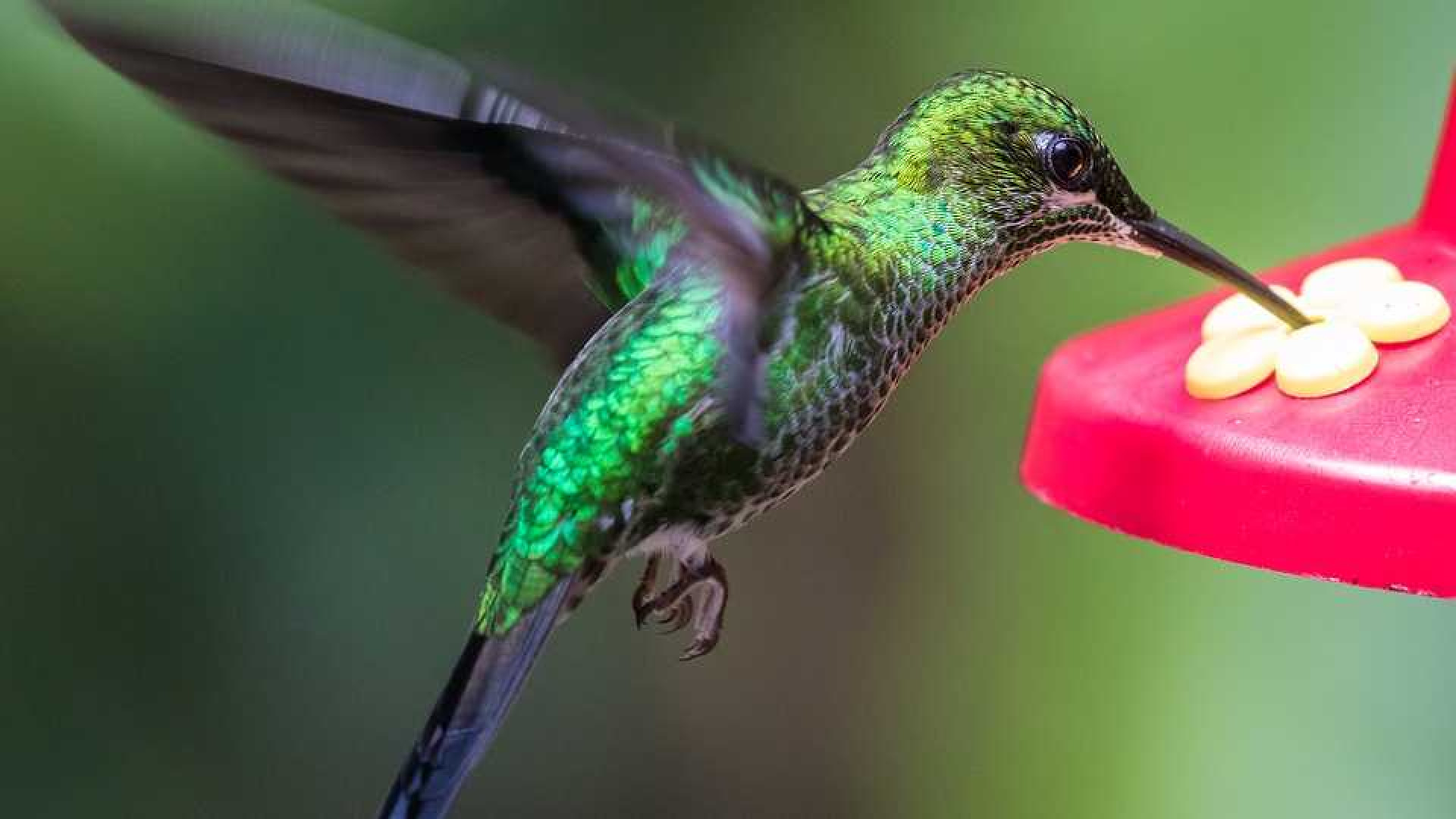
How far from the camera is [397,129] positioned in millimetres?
1524

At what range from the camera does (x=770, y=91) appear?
150 inches

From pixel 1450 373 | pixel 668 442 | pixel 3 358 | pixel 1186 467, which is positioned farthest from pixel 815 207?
pixel 3 358

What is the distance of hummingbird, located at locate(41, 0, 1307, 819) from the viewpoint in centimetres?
143

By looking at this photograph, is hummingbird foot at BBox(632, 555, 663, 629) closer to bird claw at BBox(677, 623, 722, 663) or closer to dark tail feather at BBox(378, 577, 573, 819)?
bird claw at BBox(677, 623, 722, 663)

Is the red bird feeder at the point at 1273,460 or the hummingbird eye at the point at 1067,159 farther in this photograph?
the hummingbird eye at the point at 1067,159

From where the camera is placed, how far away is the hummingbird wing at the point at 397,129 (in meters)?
1.38

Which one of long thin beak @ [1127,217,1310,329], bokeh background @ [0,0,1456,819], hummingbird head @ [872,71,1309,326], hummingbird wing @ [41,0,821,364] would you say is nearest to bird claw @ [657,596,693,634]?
hummingbird wing @ [41,0,821,364]

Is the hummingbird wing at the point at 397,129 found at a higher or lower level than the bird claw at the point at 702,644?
higher

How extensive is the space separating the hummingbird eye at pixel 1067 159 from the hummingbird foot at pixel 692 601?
20.6 inches

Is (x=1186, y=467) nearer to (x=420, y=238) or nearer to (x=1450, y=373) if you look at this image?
(x=1450, y=373)

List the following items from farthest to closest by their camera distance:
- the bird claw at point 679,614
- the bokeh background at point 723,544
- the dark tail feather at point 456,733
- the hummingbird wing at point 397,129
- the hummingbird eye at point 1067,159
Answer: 1. the bokeh background at point 723,544
2. the bird claw at point 679,614
3. the hummingbird eye at point 1067,159
4. the dark tail feather at point 456,733
5. the hummingbird wing at point 397,129

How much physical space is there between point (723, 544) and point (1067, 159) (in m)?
2.40

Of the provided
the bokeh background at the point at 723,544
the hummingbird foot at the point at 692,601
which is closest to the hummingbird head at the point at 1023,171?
the hummingbird foot at the point at 692,601

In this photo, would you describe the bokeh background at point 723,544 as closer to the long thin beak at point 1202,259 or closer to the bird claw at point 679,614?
the long thin beak at point 1202,259
